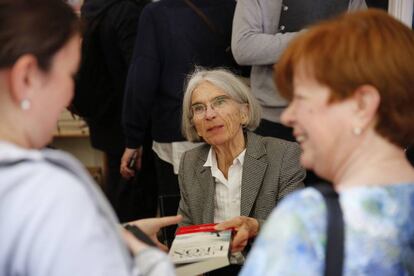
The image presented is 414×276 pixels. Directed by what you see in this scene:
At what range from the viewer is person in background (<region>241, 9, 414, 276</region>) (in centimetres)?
91

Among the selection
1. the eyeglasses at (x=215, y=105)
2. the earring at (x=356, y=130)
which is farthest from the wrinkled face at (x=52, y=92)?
the eyeglasses at (x=215, y=105)

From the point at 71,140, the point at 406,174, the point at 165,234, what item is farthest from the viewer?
the point at 71,140

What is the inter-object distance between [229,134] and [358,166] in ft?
3.76

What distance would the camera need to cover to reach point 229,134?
212 centimetres

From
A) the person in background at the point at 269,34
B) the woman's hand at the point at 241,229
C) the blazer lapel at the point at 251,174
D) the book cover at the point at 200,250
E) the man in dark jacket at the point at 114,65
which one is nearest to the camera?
the book cover at the point at 200,250

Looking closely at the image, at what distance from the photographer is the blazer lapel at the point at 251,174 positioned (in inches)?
79.2

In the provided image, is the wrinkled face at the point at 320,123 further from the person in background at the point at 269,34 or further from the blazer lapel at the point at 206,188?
the person in background at the point at 269,34

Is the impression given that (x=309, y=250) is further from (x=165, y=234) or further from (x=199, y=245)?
(x=165, y=234)

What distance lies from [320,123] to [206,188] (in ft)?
3.81

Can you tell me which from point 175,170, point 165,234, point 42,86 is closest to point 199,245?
point 165,234

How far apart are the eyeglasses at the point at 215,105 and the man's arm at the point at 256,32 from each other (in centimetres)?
24

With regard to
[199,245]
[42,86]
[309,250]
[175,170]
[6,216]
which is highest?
[42,86]

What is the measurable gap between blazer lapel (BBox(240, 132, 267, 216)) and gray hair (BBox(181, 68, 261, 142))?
138mm

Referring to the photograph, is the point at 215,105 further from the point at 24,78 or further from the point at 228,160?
the point at 24,78
